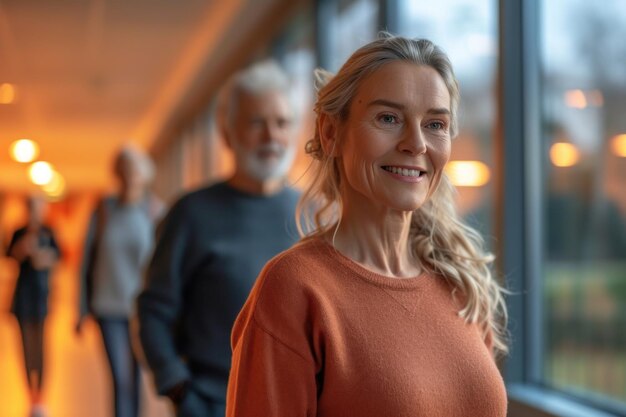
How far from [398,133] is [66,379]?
647 centimetres

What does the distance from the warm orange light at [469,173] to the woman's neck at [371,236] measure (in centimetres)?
239

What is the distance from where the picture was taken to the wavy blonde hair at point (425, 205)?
142 cm

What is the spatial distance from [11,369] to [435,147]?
7320 mm

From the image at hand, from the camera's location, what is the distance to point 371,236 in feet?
4.83

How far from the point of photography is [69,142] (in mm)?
15906

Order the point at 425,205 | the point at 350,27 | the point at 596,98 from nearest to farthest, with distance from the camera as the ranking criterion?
1. the point at 425,205
2. the point at 596,98
3. the point at 350,27

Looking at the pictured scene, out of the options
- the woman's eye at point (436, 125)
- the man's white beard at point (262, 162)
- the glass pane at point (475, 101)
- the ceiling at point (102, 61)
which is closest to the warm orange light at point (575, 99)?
the glass pane at point (475, 101)

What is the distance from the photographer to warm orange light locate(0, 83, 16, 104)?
10044 millimetres

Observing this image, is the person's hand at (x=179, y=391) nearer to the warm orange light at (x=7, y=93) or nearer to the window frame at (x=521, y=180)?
the window frame at (x=521, y=180)

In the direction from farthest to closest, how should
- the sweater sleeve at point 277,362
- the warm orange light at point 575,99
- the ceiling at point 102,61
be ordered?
the ceiling at point 102,61 < the warm orange light at point 575,99 < the sweater sleeve at point 277,362

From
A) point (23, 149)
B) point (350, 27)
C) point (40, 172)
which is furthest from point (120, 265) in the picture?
point (40, 172)

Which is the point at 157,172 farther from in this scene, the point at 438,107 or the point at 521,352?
the point at 438,107

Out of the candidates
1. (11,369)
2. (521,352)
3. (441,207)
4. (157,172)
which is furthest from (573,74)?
(157,172)

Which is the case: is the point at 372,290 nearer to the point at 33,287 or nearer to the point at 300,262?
the point at 300,262
